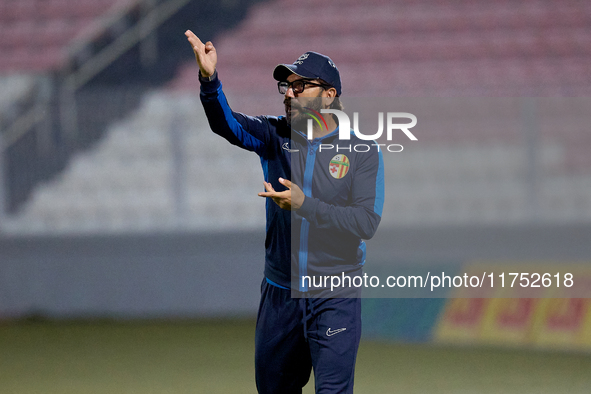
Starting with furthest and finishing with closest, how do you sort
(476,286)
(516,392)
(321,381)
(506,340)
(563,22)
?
1. (563,22)
2. (476,286)
3. (506,340)
4. (516,392)
5. (321,381)

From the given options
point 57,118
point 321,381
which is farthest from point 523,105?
point 321,381

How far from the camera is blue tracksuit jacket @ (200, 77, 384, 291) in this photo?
293cm

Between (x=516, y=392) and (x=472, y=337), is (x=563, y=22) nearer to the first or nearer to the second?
(x=472, y=337)

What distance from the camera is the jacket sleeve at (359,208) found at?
2.76m

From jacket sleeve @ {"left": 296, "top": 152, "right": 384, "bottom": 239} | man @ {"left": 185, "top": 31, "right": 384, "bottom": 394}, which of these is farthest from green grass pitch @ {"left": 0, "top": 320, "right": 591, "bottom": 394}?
jacket sleeve @ {"left": 296, "top": 152, "right": 384, "bottom": 239}

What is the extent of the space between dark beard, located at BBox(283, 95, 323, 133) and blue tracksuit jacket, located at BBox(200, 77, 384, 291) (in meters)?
0.06

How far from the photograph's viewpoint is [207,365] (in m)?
5.53

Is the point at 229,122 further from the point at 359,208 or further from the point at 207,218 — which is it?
the point at 207,218

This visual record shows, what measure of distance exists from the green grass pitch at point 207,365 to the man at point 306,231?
190 cm

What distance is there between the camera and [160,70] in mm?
10383

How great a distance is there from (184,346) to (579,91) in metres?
5.48

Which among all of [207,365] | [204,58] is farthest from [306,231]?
[207,365]

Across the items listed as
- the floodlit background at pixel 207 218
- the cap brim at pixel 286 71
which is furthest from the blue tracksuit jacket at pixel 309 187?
the floodlit background at pixel 207 218

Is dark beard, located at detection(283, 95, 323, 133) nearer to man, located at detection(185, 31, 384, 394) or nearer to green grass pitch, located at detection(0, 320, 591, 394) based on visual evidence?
man, located at detection(185, 31, 384, 394)
